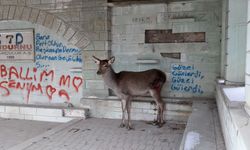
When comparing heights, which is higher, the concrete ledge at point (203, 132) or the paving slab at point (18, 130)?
the concrete ledge at point (203, 132)

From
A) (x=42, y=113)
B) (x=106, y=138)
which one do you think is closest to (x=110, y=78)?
(x=106, y=138)

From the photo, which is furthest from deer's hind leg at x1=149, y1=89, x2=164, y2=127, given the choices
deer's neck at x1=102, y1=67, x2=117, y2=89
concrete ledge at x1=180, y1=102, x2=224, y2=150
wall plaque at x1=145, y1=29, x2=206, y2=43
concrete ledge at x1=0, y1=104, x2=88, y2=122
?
concrete ledge at x1=0, y1=104, x2=88, y2=122

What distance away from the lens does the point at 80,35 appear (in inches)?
246

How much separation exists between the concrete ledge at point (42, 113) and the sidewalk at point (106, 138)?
51cm

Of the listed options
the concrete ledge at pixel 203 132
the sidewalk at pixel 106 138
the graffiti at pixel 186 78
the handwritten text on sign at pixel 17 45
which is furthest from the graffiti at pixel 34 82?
the concrete ledge at pixel 203 132

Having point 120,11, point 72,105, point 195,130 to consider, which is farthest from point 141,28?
point 195,130

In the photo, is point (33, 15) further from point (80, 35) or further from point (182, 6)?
point (182, 6)

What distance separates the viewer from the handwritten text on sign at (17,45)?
6.77 meters

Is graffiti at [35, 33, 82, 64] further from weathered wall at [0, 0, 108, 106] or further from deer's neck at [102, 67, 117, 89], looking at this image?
deer's neck at [102, 67, 117, 89]

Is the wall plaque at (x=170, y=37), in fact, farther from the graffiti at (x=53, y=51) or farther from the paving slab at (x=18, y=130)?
the paving slab at (x=18, y=130)

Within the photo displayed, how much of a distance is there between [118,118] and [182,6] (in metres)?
2.66

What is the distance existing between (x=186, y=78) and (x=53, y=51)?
313 cm

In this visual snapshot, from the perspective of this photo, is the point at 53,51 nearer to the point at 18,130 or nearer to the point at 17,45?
the point at 17,45

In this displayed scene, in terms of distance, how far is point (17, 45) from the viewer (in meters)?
6.90
